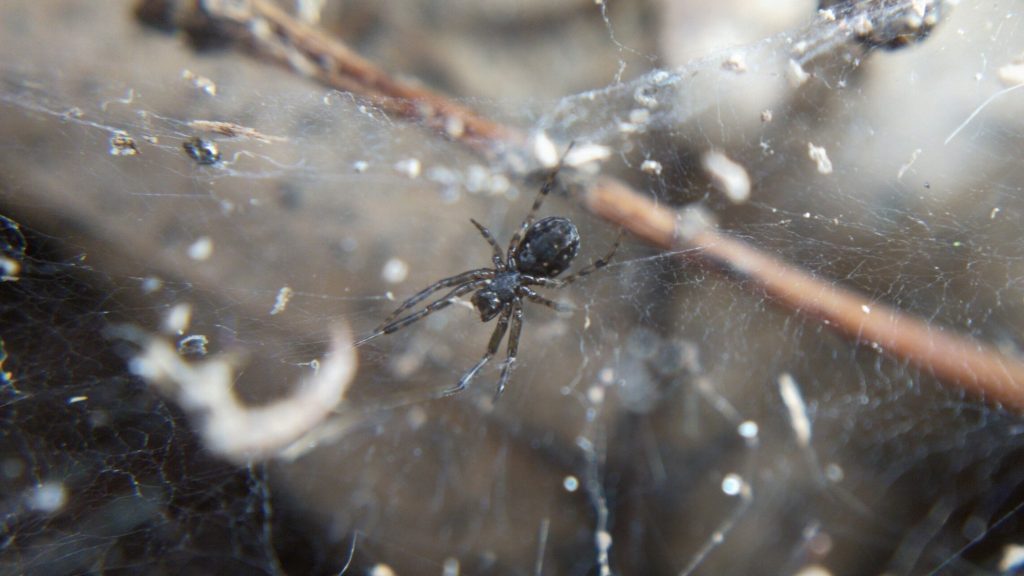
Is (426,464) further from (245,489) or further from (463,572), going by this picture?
(245,489)

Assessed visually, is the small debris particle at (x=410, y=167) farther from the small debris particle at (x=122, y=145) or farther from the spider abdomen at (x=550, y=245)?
the small debris particle at (x=122, y=145)

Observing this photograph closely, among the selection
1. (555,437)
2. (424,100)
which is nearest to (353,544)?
(555,437)

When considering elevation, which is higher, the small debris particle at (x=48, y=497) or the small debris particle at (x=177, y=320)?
the small debris particle at (x=177, y=320)

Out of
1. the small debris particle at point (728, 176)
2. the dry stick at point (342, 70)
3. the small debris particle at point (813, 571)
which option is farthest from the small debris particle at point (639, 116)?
the small debris particle at point (813, 571)

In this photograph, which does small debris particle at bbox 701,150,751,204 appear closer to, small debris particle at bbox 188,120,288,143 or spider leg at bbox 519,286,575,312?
spider leg at bbox 519,286,575,312

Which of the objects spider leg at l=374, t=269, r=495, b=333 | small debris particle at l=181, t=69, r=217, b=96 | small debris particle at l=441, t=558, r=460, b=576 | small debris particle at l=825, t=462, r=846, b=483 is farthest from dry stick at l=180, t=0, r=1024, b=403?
small debris particle at l=441, t=558, r=460, b=576

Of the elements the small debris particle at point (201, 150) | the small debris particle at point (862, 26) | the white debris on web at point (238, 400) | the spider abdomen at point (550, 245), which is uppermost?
the small debris particle at point (862, 26)

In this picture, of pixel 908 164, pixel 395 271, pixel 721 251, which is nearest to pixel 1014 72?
pixel 908 164
